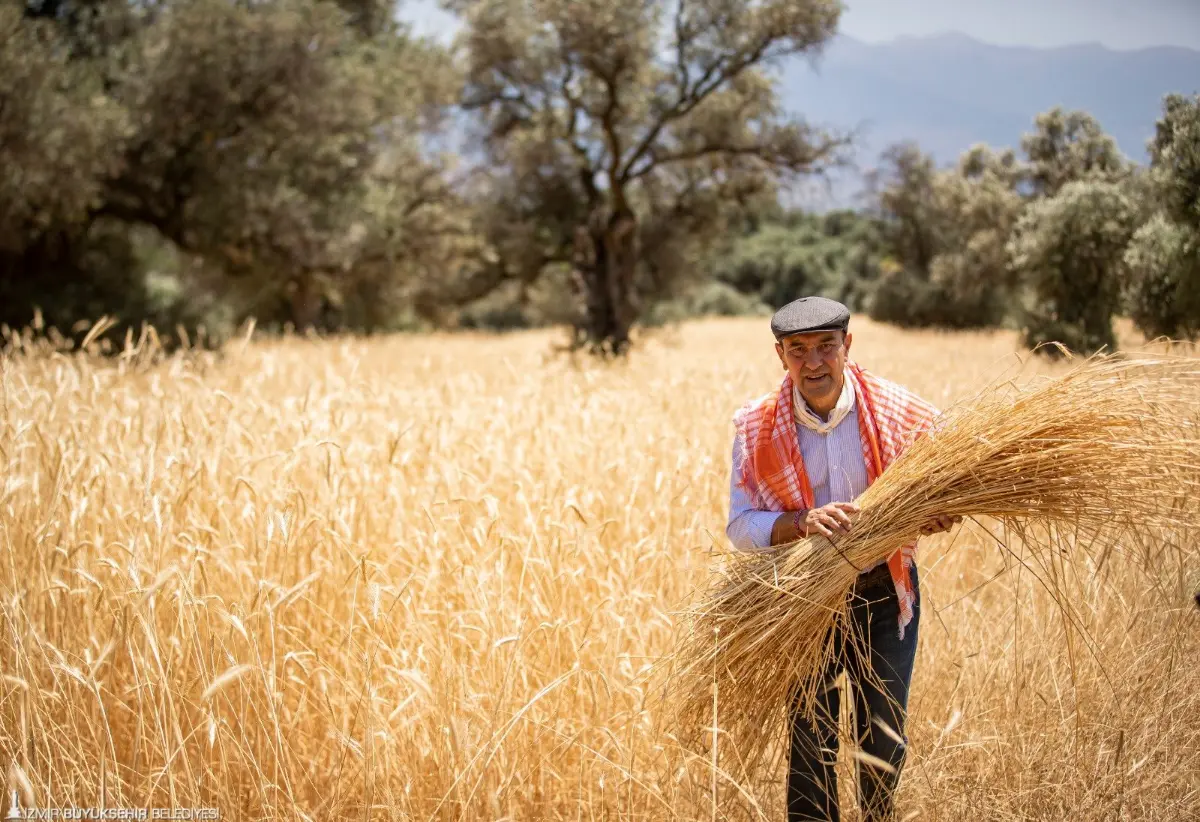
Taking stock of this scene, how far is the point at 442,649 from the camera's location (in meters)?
2.71

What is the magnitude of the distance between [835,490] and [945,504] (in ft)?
0.93

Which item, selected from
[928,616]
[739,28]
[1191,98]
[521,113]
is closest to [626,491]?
[928,616]

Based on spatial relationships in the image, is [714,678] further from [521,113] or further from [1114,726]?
[521,113]

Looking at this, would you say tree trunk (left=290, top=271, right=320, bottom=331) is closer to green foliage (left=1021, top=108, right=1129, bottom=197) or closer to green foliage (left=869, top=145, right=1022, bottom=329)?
green foliage (left=869, top=145, right=1022, bottom=329)

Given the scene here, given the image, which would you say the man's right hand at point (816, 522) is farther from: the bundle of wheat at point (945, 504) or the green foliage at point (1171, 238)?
the green foliage at point (1171, 238)

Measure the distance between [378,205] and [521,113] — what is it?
3.50m

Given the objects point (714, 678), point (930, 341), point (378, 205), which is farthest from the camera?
point (378, 205)

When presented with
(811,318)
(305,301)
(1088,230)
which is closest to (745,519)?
(811,318)

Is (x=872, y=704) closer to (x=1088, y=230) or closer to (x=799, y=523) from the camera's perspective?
(x=799, y=523)

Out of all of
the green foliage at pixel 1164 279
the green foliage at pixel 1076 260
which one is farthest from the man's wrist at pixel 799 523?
the green foliage at pixel 1076 260

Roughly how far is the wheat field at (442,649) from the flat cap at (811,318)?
30.2 inches

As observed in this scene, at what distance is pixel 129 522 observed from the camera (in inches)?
134

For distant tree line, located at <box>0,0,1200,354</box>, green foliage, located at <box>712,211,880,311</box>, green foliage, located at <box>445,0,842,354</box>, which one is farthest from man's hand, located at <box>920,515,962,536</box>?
green foliage, located at <box>712,211,880,311</box>

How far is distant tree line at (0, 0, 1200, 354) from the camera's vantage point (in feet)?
33.4
